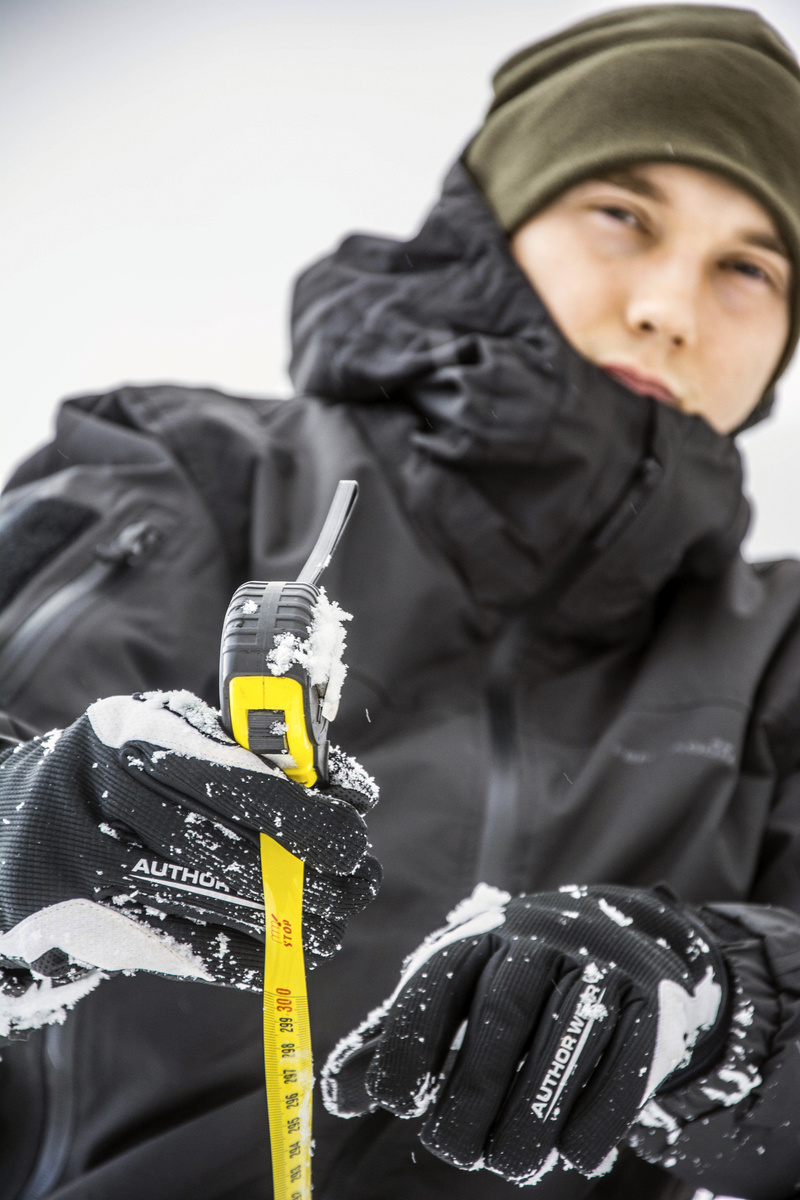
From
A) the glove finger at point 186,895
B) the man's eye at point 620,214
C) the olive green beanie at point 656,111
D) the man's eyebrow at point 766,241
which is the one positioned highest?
the olive green beanie at point 656,111

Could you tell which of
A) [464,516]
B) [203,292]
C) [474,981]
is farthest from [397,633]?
[203,292]

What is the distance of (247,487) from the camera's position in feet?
3.58

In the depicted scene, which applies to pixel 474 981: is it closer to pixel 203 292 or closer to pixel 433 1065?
pixel 433 1065

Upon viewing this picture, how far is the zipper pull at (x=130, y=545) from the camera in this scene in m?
0.94

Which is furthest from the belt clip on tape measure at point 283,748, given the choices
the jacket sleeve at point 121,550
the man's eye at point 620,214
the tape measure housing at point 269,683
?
the man's eye at point 620,214

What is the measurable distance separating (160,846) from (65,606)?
0.42m

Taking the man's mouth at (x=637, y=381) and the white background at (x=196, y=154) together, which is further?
the white background at (x=196, y=154)

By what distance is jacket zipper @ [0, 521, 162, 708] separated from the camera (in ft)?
2.81

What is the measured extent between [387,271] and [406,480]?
1.08 ft

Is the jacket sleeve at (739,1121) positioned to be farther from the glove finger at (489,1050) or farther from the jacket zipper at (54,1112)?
the jacket zipper at (54,1112)

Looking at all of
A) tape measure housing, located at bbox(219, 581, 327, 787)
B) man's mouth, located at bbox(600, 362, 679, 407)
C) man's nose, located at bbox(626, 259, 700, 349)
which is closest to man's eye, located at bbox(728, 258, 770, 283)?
man's nose, located at bbox(626, 259, 700, 349)

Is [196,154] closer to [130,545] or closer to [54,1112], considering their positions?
[130,545]

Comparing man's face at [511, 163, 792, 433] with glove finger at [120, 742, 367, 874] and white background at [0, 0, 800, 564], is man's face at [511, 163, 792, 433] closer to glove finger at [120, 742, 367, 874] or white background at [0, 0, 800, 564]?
white background at [0, 0, 800, 564]

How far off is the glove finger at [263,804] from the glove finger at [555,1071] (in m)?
0.24
